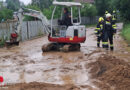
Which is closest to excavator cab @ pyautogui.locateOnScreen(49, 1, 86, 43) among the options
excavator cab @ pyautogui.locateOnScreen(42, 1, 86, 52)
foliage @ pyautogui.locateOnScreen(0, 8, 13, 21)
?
excavator cab @ pyautogui.locateOnScreen(42, 1, 86, 52)

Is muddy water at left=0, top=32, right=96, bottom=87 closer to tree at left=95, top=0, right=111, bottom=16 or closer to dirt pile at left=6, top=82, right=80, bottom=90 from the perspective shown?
dirt pile at left=6, top=82, right=80, bottom=90

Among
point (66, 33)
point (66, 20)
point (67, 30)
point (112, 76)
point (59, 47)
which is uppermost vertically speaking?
point (66, 20)

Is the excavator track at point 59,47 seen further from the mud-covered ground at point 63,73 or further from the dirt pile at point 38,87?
the dirt pile at point 38,87

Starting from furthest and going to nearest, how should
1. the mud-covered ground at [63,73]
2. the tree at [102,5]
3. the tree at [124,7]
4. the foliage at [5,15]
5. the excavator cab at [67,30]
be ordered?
the tree at [102,5] < the foliage at [5,15] < the tree at [124,7] < the excavator cab at [67,30] < the mud-covered ground at [63,73]

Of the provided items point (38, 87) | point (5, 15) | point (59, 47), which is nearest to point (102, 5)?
→ point (5, 15)

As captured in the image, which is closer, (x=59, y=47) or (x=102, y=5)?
(x=59, y=47)

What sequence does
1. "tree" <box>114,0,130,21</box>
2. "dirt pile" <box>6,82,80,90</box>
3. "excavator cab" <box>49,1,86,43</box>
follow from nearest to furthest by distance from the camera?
"dirt pile" <box>6,82,80,90</box> → "excavator cab" <box>49,1,86,43</box> → "tree" <box>114,0,130,21</box>

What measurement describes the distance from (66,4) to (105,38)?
9.86 ft

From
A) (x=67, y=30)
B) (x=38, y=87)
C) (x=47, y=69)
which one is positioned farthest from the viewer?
(x=67, y=30)

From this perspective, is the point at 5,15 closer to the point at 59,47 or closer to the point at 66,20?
the point at 59,47

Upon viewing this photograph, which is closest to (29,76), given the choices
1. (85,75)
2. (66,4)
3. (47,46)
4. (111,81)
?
(85,75)

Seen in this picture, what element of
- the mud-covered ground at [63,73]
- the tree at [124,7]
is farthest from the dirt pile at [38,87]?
the tree at [124,7]

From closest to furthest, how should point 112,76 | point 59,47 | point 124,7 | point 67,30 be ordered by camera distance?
point 112,76 → point 67,30 → point 59,47 → point 124,7

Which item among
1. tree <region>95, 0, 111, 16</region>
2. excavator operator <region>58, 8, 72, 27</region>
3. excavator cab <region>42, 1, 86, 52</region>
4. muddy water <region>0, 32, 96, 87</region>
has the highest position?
tree <region>95, 0, 111, 16</region>
